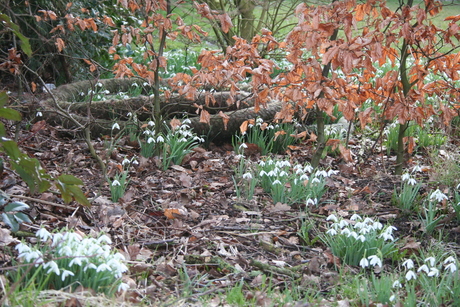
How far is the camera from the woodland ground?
247cm

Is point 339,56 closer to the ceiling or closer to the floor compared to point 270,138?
closer to the ceiling

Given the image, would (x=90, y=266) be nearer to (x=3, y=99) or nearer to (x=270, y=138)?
(x=3, y=99)

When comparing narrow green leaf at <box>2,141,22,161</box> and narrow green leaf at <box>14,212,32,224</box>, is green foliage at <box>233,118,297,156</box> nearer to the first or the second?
narrow green leaf at <box>14,212,32,224</box>

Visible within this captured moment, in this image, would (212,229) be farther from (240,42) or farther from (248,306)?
(240,42)

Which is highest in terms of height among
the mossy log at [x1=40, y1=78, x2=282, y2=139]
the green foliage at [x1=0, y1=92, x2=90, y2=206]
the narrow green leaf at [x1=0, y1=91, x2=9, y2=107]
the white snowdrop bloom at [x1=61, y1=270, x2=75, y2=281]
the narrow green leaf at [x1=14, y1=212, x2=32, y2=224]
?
the narrow green leaf at [x1=0, y1=91, x2=9, y2=107]

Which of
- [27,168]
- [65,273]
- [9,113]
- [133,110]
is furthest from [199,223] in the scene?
[133,110]

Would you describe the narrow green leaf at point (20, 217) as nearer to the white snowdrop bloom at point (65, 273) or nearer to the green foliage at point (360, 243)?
the white snowdrop bloom at point (65, 273)

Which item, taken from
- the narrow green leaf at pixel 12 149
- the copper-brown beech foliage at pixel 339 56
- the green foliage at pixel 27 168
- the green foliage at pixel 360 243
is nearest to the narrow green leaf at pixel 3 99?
the green foliage at pixel 27 168

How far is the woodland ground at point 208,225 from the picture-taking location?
247cm

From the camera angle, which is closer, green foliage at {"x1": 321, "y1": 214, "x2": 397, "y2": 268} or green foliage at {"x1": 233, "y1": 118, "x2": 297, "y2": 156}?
green foliage at {"x1": 321, "y1": 214, "x2": 397, "y2": 268}

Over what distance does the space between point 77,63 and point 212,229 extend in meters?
4.35

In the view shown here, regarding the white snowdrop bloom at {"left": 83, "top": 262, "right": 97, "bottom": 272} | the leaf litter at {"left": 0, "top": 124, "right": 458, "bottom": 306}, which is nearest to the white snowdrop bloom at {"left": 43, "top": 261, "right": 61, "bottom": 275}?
the white snowdrop bloom at {"left": 83, "top": 262, "right": 97, "bottom": 272}

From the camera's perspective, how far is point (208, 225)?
10.6 ft

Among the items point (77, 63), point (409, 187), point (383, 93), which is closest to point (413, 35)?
point (383, 93)
